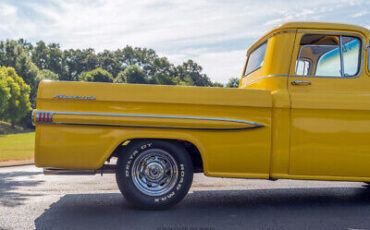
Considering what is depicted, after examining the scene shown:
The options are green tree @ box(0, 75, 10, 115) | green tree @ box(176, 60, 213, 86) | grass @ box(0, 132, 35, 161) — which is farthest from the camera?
green tree @ box(176, 60, 213, 86)

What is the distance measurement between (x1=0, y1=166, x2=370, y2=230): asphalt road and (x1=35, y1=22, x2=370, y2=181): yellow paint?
0.48 m

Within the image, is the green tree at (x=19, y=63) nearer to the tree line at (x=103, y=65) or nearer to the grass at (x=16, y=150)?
the tree line at (x=103, y=65)

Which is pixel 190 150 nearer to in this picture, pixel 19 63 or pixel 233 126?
pixel 233 126

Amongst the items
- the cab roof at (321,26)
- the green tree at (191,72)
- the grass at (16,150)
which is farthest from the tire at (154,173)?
the green tree at (191,72)

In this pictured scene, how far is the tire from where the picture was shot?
15.0 ft

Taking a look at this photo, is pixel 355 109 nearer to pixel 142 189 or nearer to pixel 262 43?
pixel 262 43

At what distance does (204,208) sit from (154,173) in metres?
0.80

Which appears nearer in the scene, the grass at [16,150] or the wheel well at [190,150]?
the wheel well at [190,150]

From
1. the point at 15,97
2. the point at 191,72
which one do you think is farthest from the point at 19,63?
the point at 191,72

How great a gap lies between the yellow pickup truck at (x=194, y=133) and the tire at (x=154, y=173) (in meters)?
0.01

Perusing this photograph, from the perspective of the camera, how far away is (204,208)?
15.9ft

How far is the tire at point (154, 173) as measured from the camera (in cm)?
457

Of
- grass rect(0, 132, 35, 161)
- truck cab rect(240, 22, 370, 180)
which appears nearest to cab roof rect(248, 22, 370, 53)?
truck cab rect(240, 22, 370, 180)

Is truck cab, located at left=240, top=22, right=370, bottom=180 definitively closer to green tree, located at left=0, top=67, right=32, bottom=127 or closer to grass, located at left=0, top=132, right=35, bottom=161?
grass, located at left=0, top=132, right=35, bottom=161
